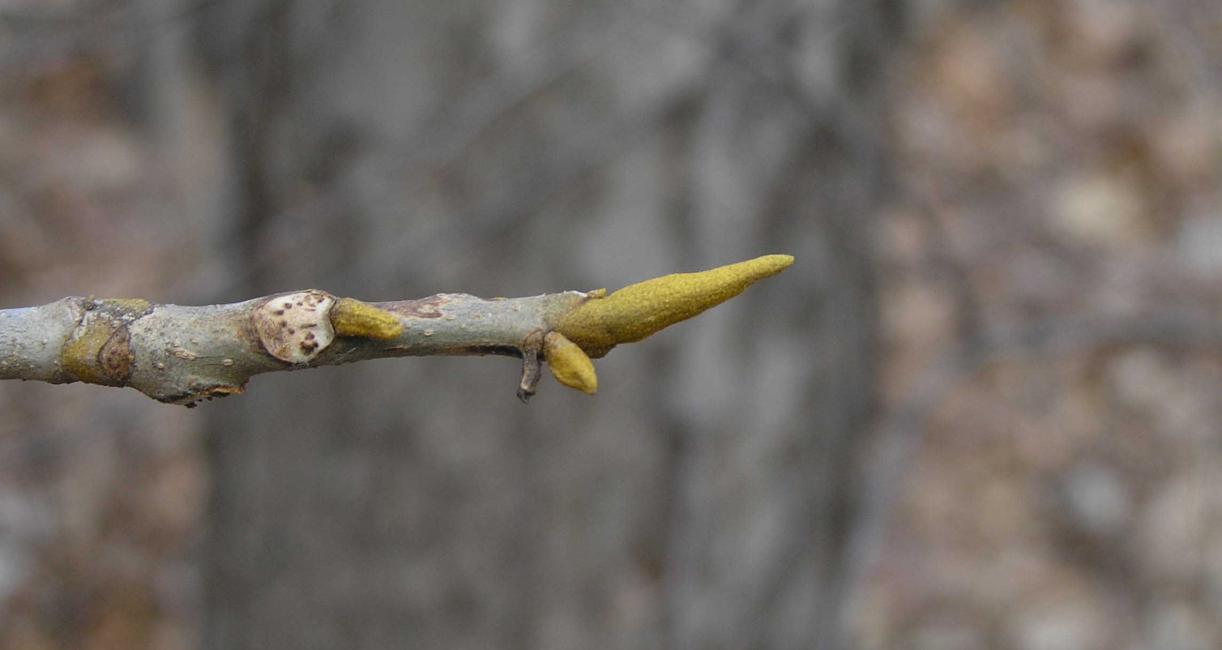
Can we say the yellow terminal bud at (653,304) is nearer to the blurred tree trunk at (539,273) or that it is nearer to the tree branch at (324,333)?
the tree branch at (324,333)

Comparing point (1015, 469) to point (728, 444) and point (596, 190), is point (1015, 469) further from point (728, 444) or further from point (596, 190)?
point (596, 190)

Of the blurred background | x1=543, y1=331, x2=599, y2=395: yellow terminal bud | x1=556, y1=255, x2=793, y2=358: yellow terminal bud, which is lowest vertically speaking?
x1=543, y1=331, x2=599, y2=395: yellow terminal bud

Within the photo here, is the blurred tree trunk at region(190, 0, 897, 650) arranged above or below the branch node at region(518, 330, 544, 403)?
above

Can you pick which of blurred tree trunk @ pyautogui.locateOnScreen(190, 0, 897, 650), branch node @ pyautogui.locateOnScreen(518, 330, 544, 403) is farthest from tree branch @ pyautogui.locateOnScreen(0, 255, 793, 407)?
blurred tree trunk @ pyautogui.locateOnScreen(190, 0, 897, 650)

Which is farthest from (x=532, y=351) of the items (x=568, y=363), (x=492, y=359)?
(x=492, y=359)

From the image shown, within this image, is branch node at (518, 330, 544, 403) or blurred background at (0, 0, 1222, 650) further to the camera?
blurred background at (0, 0, 1222, 650)

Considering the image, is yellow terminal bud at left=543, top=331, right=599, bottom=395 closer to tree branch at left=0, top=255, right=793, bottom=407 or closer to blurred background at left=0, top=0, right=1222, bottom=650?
tree branch at left=0, top=255, right=793, bottom=407

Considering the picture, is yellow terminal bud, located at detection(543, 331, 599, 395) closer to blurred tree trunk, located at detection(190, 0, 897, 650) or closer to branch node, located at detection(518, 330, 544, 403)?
branch node, located at detection(518, 330, 544, 403)
